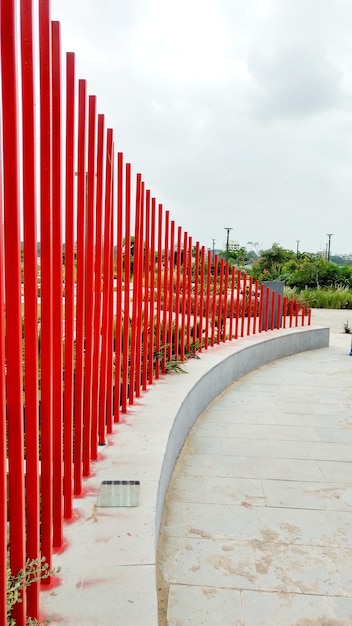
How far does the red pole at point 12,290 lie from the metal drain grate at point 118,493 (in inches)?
37.6

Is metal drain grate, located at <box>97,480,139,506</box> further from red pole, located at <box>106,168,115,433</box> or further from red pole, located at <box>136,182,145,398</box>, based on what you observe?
red pole, located at <box>136,182,145,398</box>

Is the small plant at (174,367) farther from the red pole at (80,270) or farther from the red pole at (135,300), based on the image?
the red pole at (80,270)

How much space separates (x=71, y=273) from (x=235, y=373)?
15.0 ft

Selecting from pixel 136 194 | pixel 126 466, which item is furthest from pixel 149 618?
pixel 136 194

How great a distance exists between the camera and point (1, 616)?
1.47m

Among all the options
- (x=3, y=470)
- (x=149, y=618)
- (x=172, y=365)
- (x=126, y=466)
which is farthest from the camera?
(x=172, y=365)

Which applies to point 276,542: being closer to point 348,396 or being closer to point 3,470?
point 3,470

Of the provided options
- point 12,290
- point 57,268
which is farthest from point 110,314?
point 12,290

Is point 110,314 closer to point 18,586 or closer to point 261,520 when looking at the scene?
point 261,520

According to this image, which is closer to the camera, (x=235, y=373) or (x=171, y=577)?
(x=171, y=577)

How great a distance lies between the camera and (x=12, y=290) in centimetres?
154

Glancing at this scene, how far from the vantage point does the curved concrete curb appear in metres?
1.85

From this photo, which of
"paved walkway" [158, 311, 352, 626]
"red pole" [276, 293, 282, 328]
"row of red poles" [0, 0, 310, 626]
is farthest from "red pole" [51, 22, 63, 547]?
"red pole" [276, 293, 282, 328]

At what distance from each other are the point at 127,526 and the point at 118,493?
1.02 feet
